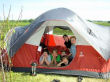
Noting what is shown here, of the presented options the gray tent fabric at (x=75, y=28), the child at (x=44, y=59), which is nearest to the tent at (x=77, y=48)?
the gray tent fabric at (x=75, y=28)

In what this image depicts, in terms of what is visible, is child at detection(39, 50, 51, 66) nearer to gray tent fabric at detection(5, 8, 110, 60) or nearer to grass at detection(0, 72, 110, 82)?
grass at detection(0, 72, 110, 82)

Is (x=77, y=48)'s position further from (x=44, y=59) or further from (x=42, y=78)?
(x=42, y=78)

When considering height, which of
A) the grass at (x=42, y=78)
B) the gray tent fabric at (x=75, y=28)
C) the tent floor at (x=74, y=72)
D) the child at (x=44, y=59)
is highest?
the gray tent fabric at (x=75, y=28)

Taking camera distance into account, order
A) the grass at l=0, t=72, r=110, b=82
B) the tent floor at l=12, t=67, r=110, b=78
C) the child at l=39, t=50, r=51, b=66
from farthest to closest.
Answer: the child at l=39, t=50, r=51, b=66
the tent floor at l=12, t=67, r=110, b=78
the grass at l=0, t=72, r=110, b=82

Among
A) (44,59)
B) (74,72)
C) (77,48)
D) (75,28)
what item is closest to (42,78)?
(44,59)

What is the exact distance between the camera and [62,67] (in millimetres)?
5180

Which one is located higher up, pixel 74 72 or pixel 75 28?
pixel 75 28

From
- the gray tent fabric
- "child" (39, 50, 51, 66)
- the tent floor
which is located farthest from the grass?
the gray tent fabric

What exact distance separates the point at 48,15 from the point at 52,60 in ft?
3.71

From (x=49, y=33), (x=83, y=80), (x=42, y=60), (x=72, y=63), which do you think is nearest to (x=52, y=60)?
(x=42, y=60)

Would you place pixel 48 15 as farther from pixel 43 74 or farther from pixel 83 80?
pixel 83 80

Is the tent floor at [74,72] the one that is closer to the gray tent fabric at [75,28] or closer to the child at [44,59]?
the child at [44,59]

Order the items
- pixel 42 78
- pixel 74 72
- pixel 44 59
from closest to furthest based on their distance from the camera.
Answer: pixel 42 78 → pixel 74 72 → pixel 44 59

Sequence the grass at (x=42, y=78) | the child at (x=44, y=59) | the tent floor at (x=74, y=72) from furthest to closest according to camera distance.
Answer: the child at (x=44, y=59)
the tent floor at (x=74, y=72)
the grass at (x=42, y=78)
